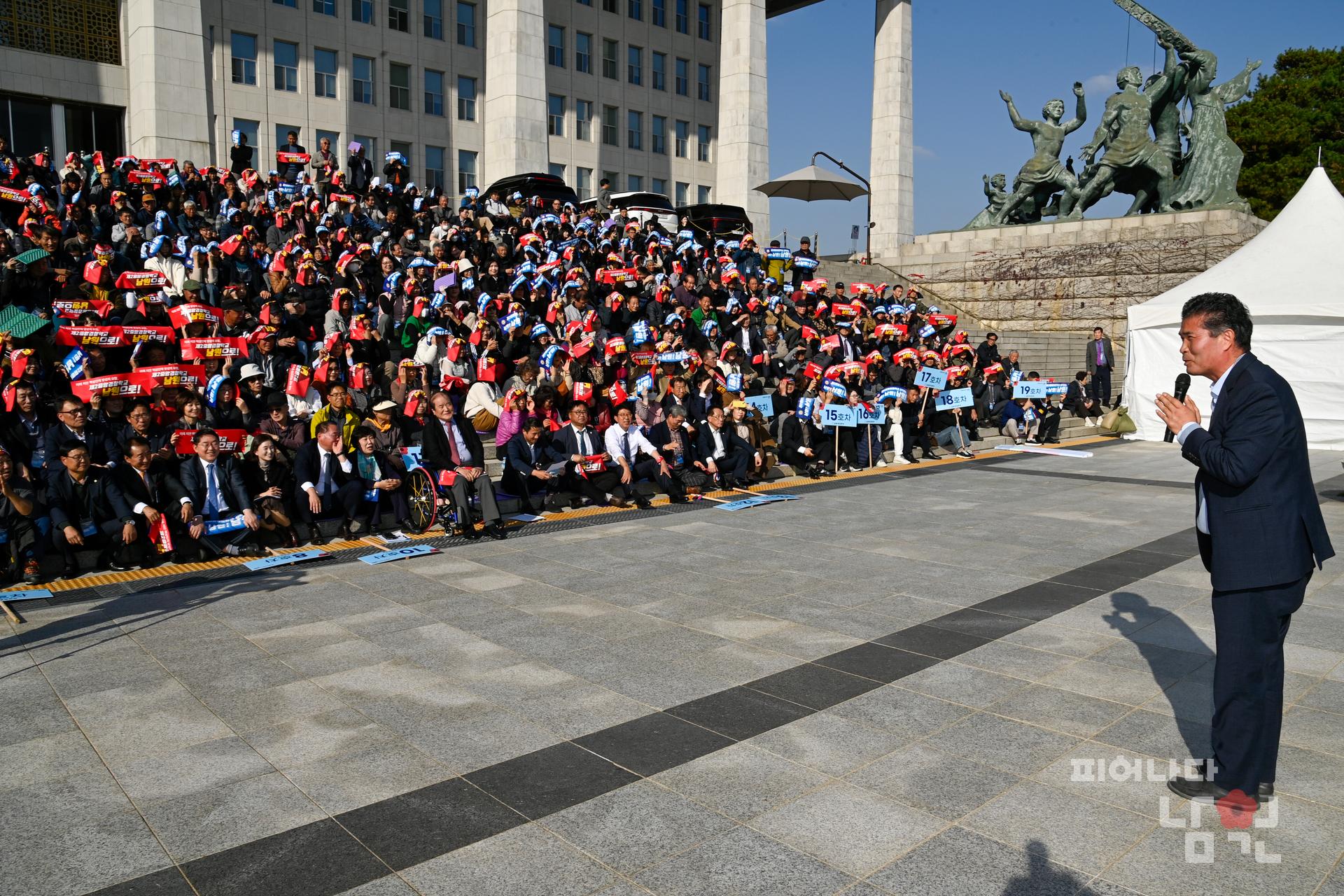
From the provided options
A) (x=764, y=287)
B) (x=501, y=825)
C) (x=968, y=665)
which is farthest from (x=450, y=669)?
(x=764, y=287)

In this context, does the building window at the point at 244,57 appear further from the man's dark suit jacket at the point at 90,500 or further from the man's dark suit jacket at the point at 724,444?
the man's dark suit jacket at the point at 90,500

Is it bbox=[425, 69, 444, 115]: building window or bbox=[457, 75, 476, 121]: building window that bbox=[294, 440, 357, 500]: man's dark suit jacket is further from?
bbox=[457, 75, 476, 121]: building window

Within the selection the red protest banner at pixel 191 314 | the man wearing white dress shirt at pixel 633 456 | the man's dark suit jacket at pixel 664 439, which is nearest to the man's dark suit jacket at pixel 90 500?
the red protest banner at pixel 191 314

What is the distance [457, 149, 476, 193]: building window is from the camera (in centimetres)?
4112

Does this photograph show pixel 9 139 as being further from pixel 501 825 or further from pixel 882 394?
pixel 501 825

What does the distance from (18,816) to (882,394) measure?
13.6m

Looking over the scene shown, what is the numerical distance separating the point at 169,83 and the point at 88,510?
67.4ft

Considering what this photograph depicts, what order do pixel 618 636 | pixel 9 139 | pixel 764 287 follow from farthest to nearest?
pixel 9 139 < pixel 764 287 < pixel 618 636

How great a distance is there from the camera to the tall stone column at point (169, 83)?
24688 mm

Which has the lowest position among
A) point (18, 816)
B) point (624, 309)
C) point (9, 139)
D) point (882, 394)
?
point (18, 816)

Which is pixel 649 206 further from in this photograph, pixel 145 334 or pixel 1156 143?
pixel 145 334

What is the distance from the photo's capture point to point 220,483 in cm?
926

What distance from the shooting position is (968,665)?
604 centimetres

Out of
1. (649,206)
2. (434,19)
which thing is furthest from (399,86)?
(649,206)
